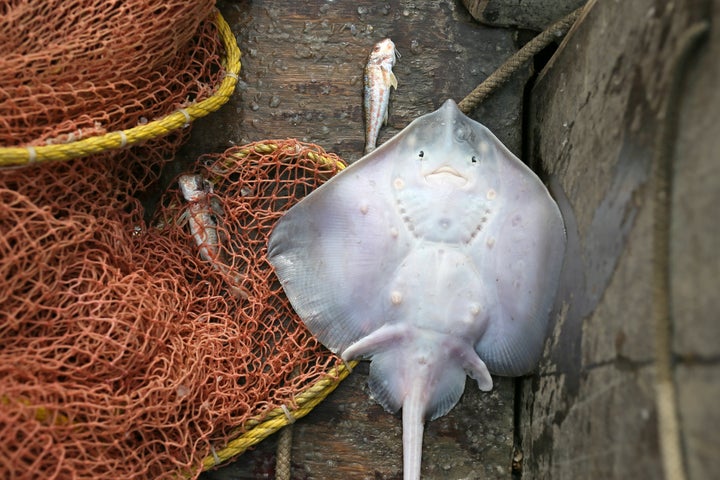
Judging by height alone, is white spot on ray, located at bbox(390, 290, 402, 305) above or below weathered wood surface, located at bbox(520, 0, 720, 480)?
below

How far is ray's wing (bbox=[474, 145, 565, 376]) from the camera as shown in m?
1.90

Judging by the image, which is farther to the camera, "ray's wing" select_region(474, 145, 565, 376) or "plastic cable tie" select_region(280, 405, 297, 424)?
"plastic cable tie" select_region(280, 405, 297, 424)

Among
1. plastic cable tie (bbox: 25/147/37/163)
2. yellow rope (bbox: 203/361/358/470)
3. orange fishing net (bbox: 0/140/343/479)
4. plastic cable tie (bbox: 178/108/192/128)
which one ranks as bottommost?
yellow rope (bbox: 203/361/358/470)

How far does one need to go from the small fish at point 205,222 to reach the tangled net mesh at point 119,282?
2cm

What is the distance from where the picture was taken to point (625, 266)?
1466 millimetres

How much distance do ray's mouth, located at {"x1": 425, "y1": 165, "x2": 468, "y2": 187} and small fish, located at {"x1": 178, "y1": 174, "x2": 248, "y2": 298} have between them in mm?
732

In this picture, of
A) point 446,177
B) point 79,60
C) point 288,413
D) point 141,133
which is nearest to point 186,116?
point 141,133

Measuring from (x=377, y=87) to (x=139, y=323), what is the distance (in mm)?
1149

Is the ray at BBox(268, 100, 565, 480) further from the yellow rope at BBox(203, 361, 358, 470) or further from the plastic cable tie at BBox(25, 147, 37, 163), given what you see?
the plastic cable tie at BBox(25, 147, 37, 163)

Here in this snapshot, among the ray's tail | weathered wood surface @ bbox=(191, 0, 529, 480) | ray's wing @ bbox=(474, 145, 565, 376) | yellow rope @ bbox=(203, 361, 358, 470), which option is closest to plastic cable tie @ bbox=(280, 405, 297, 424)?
yellow rope @ bbox=(203, 361, 358, 470)

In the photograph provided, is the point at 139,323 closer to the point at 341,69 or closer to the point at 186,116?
the point at 186,116

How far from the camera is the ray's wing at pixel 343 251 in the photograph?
1.96 metres

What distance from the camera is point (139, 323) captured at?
69.4 inches

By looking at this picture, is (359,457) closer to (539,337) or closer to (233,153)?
(539,337)
